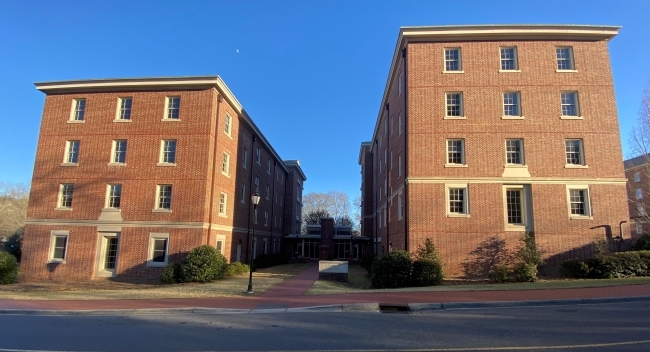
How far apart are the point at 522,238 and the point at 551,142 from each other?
5.49 meters

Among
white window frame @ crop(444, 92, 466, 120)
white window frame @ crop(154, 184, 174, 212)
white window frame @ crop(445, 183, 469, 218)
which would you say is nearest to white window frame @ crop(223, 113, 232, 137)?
white window frame @ crop(154, 184, 174, 212)

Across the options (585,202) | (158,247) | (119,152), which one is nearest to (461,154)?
(585,202)

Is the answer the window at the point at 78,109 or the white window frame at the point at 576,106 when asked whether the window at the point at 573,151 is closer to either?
the white window frame at the point at 576,106

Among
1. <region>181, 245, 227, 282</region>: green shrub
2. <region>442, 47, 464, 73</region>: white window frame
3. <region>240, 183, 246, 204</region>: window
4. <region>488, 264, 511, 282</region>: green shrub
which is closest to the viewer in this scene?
<region>488, 264, 511, 282</region>: green shrub

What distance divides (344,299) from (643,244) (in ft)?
53.9

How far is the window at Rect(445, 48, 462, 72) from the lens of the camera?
21375 millimetres

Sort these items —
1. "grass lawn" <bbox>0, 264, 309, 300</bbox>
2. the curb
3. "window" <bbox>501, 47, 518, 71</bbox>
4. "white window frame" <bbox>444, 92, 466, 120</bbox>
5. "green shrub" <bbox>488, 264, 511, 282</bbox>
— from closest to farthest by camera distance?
the curb, "grass lawn" <bbox>0, 264, 309, 300</bbox>, "green shrub" <bbox>488, 264, 511, 282</bbox>, "white window frame" <bbox>444, 92, 466, 120</bbox>, "window" <bbox>501, 47, 518, 71</bbox>

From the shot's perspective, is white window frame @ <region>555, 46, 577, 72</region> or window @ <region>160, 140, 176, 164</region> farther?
window @ <region>160, 140, 176, 164</region>

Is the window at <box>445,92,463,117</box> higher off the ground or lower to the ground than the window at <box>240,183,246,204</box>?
higher

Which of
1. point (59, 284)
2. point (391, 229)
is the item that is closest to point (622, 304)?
point (391, 229)

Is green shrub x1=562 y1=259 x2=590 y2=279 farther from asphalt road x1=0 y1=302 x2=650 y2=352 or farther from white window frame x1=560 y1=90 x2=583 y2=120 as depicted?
white window frame x1=560 y1=90 x2=583 y2=120

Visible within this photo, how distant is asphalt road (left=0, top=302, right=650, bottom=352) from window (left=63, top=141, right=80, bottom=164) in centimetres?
1492

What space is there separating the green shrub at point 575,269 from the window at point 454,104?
30.0 ft

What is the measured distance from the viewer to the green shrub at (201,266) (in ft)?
62.7
